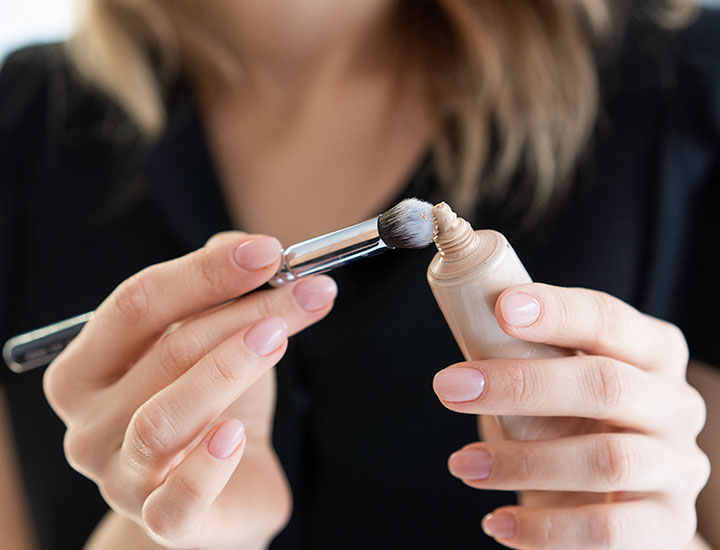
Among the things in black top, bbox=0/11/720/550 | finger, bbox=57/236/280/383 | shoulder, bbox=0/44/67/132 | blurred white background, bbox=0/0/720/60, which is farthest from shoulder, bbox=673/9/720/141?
blurred white background, bbox=0/0/720/60

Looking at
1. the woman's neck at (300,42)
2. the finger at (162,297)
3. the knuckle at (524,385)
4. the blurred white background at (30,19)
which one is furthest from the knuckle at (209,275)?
the blurred white background at (30,19)

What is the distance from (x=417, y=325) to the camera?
1.22 feet

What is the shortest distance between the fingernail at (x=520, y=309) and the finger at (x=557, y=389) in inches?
0.7

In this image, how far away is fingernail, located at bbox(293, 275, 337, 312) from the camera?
0.82 feet

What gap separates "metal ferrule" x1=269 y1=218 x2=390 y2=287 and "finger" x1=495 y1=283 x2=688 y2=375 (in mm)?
48

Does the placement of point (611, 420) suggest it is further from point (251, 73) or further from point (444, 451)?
point (251, 73)

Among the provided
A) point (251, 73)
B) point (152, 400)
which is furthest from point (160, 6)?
point (152, 400)

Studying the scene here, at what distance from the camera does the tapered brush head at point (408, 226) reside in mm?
220

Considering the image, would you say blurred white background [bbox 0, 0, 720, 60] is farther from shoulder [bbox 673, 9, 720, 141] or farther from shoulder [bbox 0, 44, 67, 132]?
shoulder [bbox 673, 9, 720, 141]

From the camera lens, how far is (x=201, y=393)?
228 mm

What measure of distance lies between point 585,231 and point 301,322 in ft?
0.73

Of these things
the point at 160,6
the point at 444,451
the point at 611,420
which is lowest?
the point at 444,451

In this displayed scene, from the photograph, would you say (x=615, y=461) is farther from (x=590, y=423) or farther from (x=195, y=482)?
(x=195, y=482)

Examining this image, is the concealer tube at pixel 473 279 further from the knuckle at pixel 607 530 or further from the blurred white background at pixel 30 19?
the blurred white background at pixel 30 19
